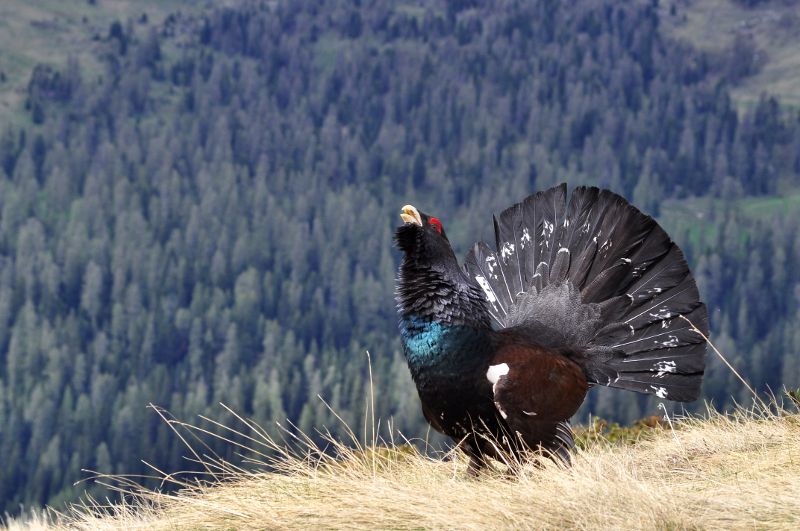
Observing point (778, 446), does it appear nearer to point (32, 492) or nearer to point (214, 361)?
point (32, 492)

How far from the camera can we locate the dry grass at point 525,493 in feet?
17.3

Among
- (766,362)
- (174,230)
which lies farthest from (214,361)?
(766,362)

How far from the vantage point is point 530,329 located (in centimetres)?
809

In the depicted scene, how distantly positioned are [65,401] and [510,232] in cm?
14549

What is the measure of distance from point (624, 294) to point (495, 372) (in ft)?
6.74

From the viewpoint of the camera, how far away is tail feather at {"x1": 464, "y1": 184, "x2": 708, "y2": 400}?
8.12 m

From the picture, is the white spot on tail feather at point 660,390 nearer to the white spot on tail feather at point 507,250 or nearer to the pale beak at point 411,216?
the white spot on tail feather at point 507,250

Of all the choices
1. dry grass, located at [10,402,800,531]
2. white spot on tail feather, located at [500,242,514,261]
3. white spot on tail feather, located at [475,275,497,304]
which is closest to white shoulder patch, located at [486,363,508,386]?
dry grass, located at [10,402,800,531]

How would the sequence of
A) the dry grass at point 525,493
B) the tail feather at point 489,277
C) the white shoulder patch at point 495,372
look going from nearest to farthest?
1. the dry grass at point 525,493
2. the white shoulder patch at point 495,372
3. the tail feather at point 489,277

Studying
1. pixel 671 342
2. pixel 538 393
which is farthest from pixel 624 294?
pixel 538 393

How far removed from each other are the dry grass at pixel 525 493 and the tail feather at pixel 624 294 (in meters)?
0.71

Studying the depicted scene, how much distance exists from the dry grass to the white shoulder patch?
72 cm

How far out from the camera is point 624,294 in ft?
27.1

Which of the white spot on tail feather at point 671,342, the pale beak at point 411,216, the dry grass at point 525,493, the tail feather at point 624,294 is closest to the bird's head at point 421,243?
the pale beak at point 411,216
